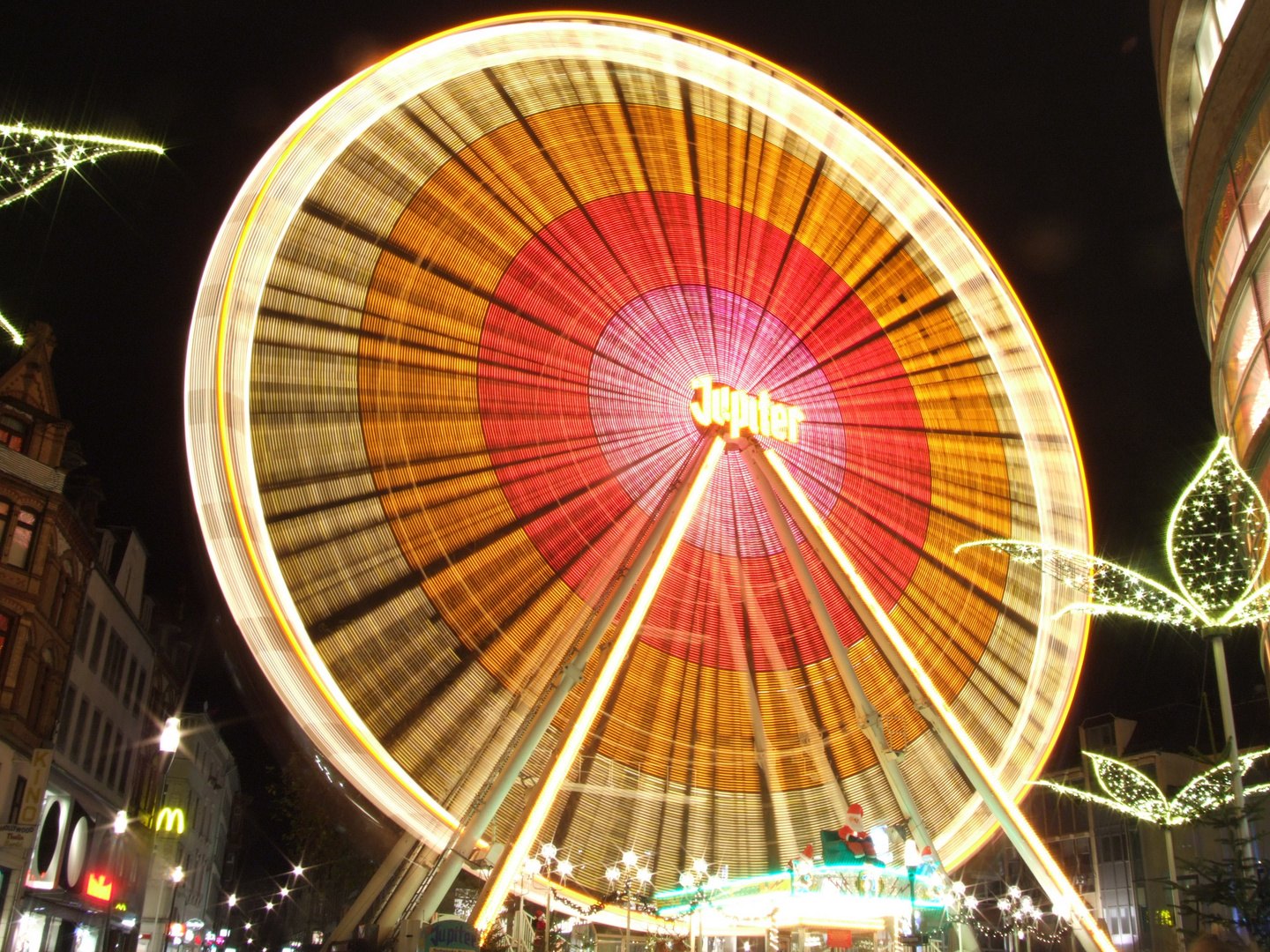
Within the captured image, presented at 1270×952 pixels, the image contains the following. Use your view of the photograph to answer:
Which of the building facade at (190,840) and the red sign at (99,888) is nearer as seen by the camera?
the red sign at (99,888)

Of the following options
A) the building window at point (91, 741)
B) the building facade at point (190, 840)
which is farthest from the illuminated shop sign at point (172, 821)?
the building window at point (91, 741)

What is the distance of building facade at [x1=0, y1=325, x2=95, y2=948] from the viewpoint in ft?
60.0

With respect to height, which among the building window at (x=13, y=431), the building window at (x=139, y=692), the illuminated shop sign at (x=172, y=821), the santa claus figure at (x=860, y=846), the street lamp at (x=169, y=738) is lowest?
the santa claus figure at (x=860, y=846)

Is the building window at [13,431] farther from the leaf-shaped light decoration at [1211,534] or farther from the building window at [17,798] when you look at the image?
the leaf-shaped light decoration at [1211,534]

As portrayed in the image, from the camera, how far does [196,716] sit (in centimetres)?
4075

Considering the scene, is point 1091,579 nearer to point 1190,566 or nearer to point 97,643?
point 1190,566

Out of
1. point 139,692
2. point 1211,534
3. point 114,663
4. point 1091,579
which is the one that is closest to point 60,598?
point 114,663

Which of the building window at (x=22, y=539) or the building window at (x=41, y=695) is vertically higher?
the building window at (x=22, y=539)

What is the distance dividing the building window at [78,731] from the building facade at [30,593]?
5.76 ft

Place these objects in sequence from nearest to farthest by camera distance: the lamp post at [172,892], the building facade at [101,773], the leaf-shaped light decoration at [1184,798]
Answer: the leaf-shaped light decoration at [1184,798], the building facade at [101,773], the lamp post at [172,892]

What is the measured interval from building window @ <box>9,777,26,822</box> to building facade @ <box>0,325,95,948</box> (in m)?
0.02

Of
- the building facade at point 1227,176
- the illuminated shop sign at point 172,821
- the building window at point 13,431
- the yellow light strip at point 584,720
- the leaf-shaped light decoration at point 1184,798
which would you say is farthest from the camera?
the illuminated shop sign at point 172,821

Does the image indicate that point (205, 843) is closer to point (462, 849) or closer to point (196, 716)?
point (196, 716)

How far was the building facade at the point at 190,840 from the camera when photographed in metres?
34.1
